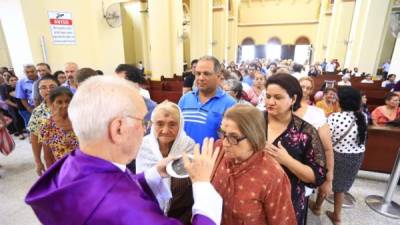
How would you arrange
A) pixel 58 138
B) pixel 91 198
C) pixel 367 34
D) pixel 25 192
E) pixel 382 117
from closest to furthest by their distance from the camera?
pixel 91 198, pixel 58 138, pixel 25 192, pixel 382 117, pixel 367 34

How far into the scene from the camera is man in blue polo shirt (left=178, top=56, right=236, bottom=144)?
2008 mm

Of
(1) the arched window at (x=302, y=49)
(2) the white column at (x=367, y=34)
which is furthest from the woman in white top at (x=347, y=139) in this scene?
(1) the arched window at (x=302, y=49)

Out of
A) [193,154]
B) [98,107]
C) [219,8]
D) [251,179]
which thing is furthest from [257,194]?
[219,8]

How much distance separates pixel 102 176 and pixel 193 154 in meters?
0.44

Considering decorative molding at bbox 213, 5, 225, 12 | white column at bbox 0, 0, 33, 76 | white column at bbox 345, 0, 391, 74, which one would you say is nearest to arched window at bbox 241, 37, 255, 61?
decorative molding at bbox 213, 5, 225, 12

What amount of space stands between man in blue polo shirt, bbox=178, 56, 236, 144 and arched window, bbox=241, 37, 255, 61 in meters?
21.3

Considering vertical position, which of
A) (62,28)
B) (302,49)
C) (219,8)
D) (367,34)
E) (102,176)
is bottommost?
(102,176)

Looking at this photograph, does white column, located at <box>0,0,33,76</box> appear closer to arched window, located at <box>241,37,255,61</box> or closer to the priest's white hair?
the priest's white hair

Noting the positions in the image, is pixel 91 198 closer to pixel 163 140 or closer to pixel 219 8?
pixel 163 140

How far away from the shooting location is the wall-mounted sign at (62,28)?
188 inches

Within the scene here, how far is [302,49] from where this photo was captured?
832 inches

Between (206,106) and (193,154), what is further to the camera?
(206,106)

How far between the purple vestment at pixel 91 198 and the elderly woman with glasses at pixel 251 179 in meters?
0.51

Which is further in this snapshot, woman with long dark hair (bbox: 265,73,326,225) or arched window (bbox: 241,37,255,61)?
arched window (bbox: 241,37,255,61)
